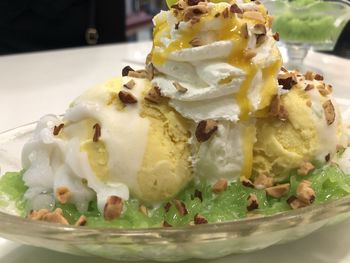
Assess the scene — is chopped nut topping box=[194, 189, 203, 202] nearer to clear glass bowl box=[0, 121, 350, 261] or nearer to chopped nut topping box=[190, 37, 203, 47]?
clear glass bowl box=[0, 121, 350, 261]

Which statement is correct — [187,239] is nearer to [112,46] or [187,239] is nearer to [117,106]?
[117,106]

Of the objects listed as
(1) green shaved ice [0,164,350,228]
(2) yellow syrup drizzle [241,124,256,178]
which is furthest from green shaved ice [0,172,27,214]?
(2) yellow syrup drizzle [241,124,256,178]

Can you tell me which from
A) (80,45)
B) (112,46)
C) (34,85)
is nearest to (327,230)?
(34,85)

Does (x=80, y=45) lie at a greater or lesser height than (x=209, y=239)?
lesser

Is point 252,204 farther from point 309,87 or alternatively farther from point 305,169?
point 309,87

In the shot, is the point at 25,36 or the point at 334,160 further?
the point at 25,36

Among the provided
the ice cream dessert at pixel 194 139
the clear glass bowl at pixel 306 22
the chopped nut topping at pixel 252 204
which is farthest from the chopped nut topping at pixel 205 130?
the clear glass bowl at pixel 306 22

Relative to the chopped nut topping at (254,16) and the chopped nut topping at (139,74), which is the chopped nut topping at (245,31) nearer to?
the chopped nut topping at (254,16)

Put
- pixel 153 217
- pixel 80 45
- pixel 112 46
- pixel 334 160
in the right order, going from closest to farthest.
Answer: pixel 153 217, pixel 334 160, pixel 112 46, pixel 80 45
